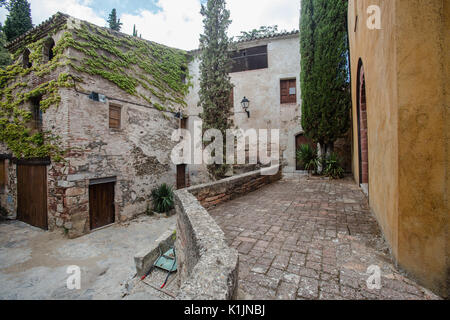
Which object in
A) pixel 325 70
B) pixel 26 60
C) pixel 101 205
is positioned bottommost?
pixel 101 205

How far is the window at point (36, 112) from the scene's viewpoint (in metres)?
8.16

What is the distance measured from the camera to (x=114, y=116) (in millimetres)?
8602

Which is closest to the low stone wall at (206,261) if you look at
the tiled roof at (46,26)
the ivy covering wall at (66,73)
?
the ivy covering wall at (66,73)

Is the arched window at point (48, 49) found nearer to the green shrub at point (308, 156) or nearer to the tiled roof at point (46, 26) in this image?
the tiled roof at point (46, 26)

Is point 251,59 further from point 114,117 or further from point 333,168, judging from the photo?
point 114,117

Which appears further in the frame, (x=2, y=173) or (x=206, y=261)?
(x=2, y=173)

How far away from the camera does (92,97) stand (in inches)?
303

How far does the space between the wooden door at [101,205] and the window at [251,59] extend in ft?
31.4

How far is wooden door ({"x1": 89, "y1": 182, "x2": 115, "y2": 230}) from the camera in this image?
304 inches

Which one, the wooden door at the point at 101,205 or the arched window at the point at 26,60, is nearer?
the wooden door at the point at 101,205

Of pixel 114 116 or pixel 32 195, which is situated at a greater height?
pixel 114 116

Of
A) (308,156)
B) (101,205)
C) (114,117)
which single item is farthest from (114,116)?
(308,156)

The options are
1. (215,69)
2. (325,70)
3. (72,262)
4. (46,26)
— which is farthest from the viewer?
(215,69)

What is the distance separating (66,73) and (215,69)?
544 centimetres
